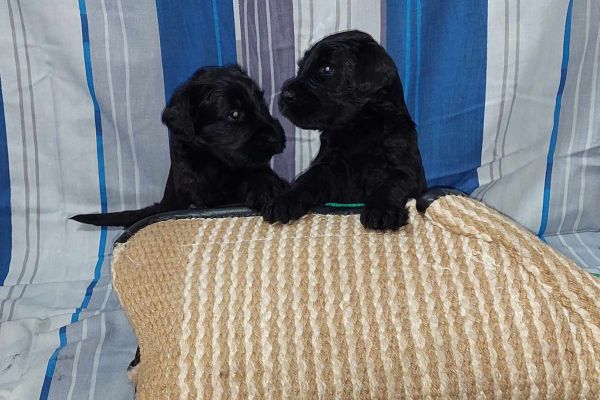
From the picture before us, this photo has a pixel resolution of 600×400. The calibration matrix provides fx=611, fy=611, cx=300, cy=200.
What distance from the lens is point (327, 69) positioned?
1.43 meters

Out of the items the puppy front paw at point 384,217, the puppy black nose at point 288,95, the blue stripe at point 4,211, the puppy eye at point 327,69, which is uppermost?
the puppy eye at point 327,69

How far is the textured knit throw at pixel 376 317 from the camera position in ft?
3.32

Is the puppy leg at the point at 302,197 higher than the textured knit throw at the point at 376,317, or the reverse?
the puppy leg at the point at 302,197

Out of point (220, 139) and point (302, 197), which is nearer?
point (302, 197)

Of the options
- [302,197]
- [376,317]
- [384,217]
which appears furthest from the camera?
[302,197]

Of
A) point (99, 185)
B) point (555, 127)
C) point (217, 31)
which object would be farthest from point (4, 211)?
point (555, 127)

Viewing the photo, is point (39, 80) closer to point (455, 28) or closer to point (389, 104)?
point (389, 104)

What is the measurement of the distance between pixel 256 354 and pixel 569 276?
0.56 metres

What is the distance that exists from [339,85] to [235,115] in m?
0.32

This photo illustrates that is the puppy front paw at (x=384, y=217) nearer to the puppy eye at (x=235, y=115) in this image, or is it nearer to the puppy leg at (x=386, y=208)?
the puppy leg at (x=386, y=208)

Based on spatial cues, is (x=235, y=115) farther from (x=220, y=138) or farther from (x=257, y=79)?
(x=257, y=79)

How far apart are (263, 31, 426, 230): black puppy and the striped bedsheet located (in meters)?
0.35

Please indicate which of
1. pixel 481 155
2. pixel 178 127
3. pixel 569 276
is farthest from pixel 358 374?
pixel 481 155

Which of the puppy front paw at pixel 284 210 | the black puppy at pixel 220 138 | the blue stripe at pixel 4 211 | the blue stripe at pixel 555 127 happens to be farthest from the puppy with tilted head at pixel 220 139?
the blue stripe at pixel 555 127
